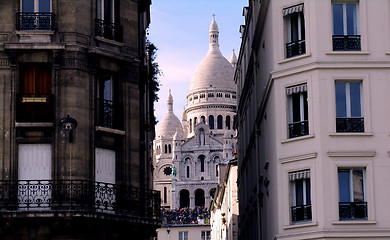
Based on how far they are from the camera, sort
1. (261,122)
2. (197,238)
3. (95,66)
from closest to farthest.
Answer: (95,66) → (261,122) → (197,238)

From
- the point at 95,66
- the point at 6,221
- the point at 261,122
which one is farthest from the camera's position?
the point at 261,122

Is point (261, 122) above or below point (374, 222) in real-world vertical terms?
above

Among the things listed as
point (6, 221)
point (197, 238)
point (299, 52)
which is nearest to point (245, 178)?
point (299, 52)

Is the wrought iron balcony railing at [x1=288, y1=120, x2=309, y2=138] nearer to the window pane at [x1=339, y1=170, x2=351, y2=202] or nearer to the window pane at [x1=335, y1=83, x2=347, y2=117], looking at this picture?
the window pane at [x1=335, y1=83, x2=347, y2=117]

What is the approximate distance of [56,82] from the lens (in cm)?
3788

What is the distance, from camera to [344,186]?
37312mm

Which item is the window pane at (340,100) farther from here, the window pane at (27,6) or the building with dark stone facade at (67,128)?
the window pane at (27,6)

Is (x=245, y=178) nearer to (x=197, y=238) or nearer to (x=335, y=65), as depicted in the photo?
(x=335, y=65)

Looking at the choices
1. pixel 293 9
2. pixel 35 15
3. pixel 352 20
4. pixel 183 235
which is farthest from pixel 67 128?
pixel 183 235

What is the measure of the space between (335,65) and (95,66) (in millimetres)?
8456

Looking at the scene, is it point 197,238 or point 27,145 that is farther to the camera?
point 197,238

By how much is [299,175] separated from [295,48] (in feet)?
15.3

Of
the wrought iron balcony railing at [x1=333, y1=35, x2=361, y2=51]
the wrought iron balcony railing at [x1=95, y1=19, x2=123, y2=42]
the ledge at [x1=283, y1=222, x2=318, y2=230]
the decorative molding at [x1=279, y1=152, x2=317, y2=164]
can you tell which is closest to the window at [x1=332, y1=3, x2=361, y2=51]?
the wrought iron balcony railing at [x1=333, y1=35, x2=361, y2=51]

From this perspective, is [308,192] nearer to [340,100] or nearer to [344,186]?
[344,186]
